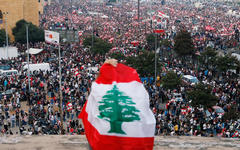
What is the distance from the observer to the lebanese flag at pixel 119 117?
9.57 feet

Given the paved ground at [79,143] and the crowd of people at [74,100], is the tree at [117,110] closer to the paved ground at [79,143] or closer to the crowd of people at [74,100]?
the paved ground at [79,143]

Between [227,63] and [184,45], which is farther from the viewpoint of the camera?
[184,45]

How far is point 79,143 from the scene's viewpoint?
192 inches

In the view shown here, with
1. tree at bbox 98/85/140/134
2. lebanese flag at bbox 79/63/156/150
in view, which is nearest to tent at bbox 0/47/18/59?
lebanese flag at bbox 79/63/156/150

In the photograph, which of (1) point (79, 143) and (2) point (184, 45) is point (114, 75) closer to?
(1) point (79, 143)

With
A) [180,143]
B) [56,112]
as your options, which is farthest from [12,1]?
[180,143]

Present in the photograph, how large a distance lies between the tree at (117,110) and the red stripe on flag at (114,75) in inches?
7.4

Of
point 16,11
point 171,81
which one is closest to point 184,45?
point 171,81

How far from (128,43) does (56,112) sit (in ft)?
77.4

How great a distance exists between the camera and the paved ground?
4.75m

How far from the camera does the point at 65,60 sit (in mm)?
29938

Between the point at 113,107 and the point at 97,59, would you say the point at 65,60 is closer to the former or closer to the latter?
the point at 97,59

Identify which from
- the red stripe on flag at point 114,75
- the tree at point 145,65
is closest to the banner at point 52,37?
the tree at point 145,65

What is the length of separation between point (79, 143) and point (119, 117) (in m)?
2.13
